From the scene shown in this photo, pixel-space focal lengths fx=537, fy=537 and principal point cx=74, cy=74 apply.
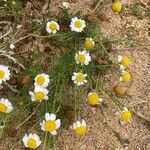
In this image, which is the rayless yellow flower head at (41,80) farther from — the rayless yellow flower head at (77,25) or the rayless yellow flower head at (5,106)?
the rayless yellow flower head at (77,25)

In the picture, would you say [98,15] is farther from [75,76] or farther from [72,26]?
[75,76]

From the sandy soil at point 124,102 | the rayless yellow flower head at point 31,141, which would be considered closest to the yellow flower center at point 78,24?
the sandy soil at point 124,102

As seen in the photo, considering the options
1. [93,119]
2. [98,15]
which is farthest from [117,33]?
[93,119]

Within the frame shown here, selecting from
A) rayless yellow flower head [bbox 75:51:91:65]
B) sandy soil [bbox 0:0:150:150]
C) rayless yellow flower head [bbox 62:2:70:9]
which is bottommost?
sandy soil [bbox 0:0:150:150]

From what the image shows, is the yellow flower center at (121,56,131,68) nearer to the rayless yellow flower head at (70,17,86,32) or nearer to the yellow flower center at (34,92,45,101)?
the rayless yellow flower head at (70,17,86,32)

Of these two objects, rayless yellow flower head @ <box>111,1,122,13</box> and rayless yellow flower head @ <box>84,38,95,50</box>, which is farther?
rayless yellow flower head @ <box>111,1,122,13</box>

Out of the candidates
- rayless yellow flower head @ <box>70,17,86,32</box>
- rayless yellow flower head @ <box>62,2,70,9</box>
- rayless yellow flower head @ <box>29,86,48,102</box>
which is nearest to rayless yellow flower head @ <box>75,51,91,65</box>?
rayless yellow flower head @ <box>70,17,86,32</box>

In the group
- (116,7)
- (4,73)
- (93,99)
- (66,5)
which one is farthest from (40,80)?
(116,7)
